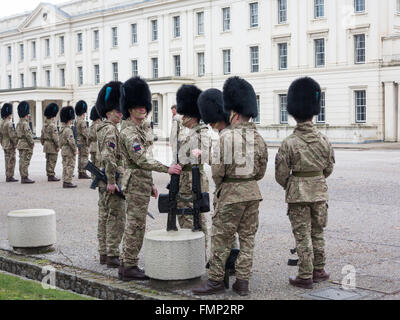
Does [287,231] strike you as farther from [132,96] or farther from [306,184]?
[132,96]

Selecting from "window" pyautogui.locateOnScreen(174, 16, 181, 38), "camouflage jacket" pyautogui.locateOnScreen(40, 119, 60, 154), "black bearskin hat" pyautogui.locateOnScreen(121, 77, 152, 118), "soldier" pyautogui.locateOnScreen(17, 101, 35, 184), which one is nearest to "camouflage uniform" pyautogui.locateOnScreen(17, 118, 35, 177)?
"soldier" pyautogui.locateOnScreen(17, 101, 35, 184)

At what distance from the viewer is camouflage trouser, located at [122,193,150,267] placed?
6.72 metres

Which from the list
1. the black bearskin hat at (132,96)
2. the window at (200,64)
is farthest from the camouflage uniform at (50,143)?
the window at (200,64)

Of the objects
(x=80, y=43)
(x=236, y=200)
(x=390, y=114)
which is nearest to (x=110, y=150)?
(x=236, y=200)

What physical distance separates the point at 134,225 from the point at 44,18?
5773 centimetres

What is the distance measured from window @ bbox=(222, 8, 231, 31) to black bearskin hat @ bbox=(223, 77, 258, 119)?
39916mm

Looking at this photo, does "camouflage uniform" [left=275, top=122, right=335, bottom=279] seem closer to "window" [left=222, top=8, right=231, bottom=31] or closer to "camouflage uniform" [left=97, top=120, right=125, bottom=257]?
"camouflage uniform" [left=97, top=120, right=125, bottom=257]

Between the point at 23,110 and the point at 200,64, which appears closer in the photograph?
the point at 23,110

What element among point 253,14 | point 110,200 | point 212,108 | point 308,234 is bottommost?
point 308,234

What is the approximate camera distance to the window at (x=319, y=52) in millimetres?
39781

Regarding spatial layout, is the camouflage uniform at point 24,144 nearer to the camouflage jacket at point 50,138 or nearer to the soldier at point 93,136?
the camouflage jacket at point 50,138

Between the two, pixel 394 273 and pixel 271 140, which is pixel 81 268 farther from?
pixel 271 140

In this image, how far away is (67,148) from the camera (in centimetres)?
1688

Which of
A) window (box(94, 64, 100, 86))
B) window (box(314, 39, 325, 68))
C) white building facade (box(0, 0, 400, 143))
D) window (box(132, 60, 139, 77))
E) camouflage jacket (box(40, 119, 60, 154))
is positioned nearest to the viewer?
camouflage jacket (box(40, 119, 60, 154))
